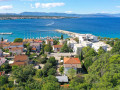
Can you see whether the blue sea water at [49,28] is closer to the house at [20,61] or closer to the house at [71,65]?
the house at [20,61]

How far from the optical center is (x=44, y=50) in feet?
97.0

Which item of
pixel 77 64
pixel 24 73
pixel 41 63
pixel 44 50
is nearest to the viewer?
pixel 24 73

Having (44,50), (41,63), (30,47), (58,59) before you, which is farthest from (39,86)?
(30,47)

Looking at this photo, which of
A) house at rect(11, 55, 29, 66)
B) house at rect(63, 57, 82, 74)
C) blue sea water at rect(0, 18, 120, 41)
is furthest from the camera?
blue sea water at rect(0, 18, 120, 41)

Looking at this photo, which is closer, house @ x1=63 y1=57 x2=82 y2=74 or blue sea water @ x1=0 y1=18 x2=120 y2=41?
house @ x1=63 y1=57 x2=82 y2=74

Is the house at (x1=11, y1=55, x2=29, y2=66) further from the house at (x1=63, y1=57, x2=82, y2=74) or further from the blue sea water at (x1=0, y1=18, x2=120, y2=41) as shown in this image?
the blue sea water at (x1=0, y1=18, x2=120, y2=41)

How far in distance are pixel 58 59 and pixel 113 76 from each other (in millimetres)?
14267

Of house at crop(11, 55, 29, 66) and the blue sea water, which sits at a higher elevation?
the blue sea water

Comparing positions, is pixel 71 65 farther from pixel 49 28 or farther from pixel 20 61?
pixel 49 28

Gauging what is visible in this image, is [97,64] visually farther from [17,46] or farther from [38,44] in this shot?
[17,46]

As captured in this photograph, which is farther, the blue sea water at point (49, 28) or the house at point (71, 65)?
the blue sea water at point (49, 28)

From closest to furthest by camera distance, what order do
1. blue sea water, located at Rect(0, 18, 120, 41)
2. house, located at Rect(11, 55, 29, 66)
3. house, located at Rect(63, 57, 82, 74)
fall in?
house, located at Rect(63, 57, 82, 74)
house, located at Rect(11, 55, 29, 66)
blue sea water, located at Rect(0, 18, 120, 41)

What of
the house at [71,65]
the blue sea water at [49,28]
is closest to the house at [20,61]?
the house at [71,65]

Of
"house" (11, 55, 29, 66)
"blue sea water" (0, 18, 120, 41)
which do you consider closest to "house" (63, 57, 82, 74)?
"house" (11, 55, 29, 66)
